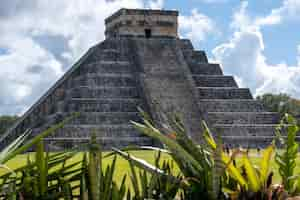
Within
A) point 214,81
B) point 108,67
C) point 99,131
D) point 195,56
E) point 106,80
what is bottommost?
point 99,131

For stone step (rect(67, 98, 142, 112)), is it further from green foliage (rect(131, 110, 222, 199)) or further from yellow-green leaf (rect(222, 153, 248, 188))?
yellow-green leaf (rect(222, 153, 248, 188))

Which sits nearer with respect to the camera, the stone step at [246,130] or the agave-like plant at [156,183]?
the agave-like plant at [156,183]

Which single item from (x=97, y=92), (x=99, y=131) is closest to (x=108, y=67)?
(x=97, y=92)

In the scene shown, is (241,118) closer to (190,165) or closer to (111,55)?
(111,55)

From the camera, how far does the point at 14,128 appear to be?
25.2 m

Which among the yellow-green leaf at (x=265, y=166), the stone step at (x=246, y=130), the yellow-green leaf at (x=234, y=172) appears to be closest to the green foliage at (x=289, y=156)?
the yellow-green leaf at (x=265, y=166)

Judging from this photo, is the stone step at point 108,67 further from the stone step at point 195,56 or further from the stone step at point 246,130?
the stone step at point 246,130

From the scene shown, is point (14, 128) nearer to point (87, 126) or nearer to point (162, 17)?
point (87, 126)

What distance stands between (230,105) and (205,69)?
2.91 m

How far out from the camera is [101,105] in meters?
23.6

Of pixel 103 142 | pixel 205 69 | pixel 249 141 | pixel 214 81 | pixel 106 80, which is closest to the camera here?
pixel 103 142

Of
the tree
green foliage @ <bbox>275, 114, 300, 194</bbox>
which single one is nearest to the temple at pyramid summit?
green foliage @ <bbox>275, 114, 300, 194</bbox>

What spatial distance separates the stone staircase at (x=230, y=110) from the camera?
23875mm

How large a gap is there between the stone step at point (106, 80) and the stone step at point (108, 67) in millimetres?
277
